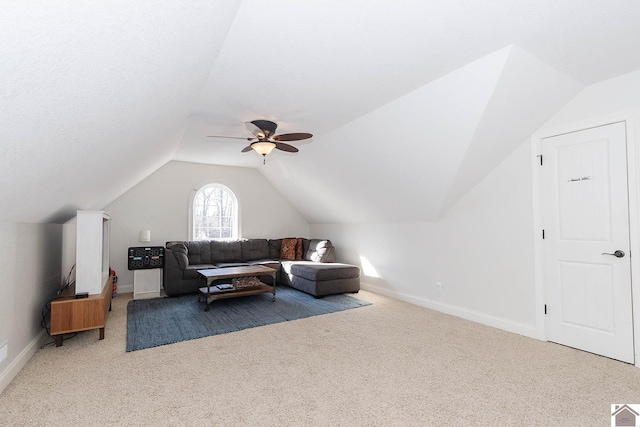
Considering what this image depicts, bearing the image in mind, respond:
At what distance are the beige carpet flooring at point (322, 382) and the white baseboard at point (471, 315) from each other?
0.14 m

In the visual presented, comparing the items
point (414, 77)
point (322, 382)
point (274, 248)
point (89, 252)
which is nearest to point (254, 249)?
point (274, 248)

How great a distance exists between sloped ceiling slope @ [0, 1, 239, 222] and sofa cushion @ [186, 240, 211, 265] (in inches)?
126

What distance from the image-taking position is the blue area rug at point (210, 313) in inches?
136

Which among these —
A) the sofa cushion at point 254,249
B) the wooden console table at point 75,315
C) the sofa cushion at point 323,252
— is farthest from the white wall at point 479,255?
the wooden console table at point 75,315

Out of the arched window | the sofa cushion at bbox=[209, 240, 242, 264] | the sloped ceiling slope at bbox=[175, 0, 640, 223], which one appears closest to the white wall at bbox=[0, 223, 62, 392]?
the sloped ceiling slope at bbox=[175, 0, 640, 223]

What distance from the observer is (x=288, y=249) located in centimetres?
680

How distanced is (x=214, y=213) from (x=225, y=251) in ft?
3.31

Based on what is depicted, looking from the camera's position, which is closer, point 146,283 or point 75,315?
point 75,315

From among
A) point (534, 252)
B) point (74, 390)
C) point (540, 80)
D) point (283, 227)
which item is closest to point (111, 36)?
point (74, 390)

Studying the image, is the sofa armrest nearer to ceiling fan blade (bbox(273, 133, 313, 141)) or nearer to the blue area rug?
the blue area rug

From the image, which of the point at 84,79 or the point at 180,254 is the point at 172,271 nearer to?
the point at 180,254

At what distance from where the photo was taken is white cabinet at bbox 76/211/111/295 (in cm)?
332

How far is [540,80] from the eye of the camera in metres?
2.78

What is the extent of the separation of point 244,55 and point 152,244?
492 cm
